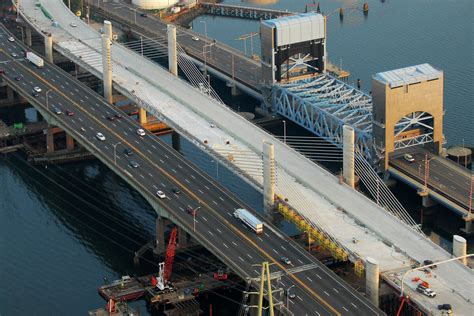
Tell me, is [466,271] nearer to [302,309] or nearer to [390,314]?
[390,314]

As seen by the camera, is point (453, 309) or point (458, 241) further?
point (458, 241)

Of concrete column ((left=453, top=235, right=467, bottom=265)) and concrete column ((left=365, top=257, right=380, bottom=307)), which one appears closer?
concrete column ((left=365, top=257, right=380, bottom=307))

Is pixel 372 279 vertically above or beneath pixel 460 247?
beneath

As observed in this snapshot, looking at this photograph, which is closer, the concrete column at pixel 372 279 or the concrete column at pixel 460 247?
the concrete column at pixel 372 279

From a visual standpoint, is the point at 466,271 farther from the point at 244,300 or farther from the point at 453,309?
the point at 244,300

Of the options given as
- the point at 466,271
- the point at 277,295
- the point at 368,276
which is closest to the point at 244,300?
the point at 277,295

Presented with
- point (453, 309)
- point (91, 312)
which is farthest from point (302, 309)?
point (91, 312)

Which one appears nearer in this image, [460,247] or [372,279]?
[372,279]
